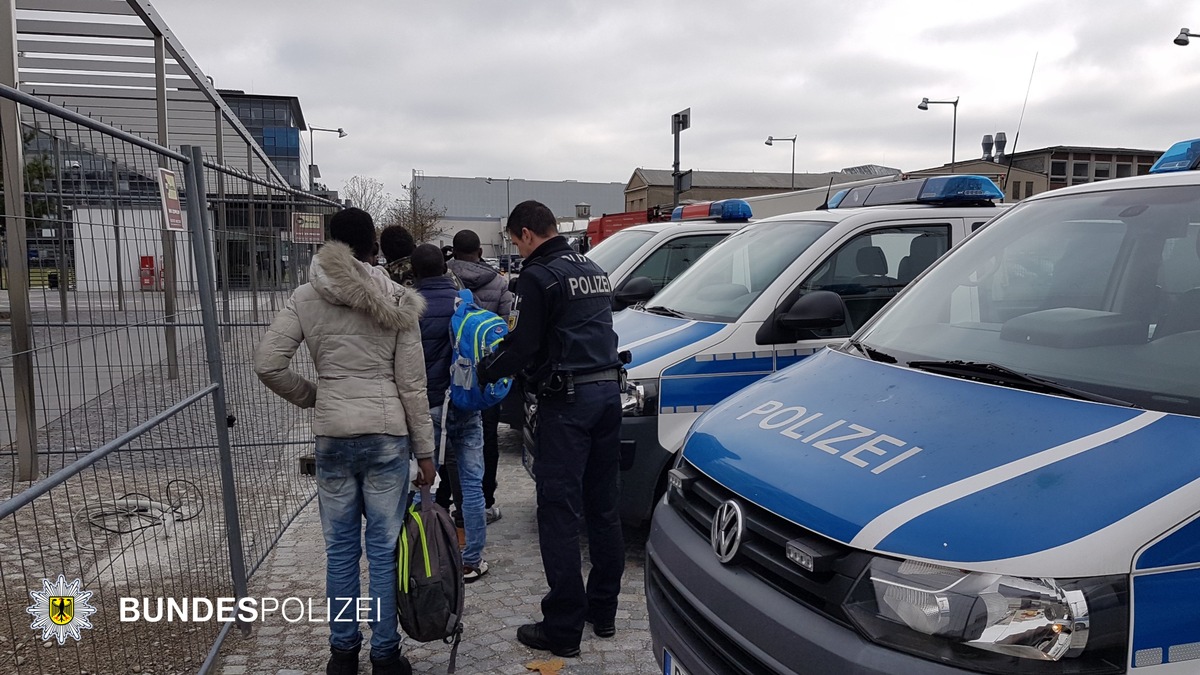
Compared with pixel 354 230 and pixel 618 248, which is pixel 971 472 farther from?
pixel 618 248

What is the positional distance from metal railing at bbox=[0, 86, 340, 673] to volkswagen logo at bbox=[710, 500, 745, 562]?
1911mm

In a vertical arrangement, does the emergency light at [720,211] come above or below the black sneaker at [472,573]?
above

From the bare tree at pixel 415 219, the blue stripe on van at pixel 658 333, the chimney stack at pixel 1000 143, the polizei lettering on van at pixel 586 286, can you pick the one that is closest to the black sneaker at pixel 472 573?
the blue stripe on van at pixel 658 333

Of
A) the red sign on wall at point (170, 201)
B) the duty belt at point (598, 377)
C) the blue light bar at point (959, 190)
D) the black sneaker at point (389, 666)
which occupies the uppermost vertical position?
the blue light bar at point (959, 190)

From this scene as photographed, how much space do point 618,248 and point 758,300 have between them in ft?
15.5

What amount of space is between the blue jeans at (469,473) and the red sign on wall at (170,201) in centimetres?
169

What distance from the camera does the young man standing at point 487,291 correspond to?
562 cm

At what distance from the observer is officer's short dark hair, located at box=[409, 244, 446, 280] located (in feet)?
14.5

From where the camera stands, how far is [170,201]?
11.3 feet

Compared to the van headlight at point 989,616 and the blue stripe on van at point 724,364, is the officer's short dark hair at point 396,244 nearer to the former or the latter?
the blue stripe on van at point 724,364

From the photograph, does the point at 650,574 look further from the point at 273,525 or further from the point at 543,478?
the point at 273,525

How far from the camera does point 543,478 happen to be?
3771 mm

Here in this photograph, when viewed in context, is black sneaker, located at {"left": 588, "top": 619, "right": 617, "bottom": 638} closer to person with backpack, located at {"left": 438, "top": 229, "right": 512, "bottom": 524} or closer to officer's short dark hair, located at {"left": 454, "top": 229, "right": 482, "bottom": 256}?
person with backpack, located at {"left": 438, "top": 229, "right": 512, "bottom": 524}

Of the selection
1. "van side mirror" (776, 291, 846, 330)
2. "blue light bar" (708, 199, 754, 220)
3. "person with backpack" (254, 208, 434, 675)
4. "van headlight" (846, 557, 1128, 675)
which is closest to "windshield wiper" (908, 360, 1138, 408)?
"van headlight" (846, 557, 1128, 675)
